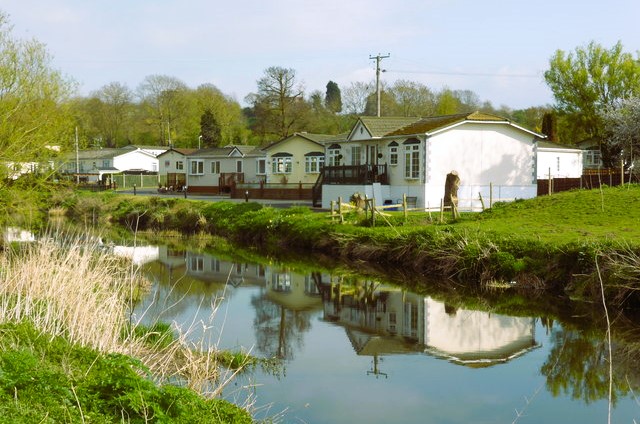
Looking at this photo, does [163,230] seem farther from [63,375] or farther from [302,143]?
[63,375]

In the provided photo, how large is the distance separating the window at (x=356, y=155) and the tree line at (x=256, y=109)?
14.8 meters

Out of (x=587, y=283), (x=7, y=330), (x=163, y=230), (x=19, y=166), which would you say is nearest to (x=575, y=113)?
(x=163, y=230)

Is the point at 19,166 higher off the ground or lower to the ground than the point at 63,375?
higher

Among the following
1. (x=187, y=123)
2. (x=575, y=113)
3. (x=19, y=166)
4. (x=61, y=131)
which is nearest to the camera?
(x=19, y=166)

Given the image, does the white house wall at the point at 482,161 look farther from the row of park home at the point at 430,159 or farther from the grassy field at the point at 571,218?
the grassy field at the point at 571,218

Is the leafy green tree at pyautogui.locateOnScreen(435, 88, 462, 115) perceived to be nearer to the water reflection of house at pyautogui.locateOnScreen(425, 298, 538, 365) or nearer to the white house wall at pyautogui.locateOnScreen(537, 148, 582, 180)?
the white house wall at pyautogui.locateOnScreen(537, 148, 582, 180)

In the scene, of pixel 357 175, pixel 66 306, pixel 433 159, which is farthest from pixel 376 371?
pixel 357 175

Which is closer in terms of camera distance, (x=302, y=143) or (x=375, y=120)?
(x=375, y=120)

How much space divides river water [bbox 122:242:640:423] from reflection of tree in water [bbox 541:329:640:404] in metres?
0.03

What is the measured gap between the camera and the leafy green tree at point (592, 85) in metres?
54.8

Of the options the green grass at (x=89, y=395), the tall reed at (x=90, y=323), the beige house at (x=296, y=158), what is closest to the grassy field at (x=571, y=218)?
the tall reed at (x=90, y=323)

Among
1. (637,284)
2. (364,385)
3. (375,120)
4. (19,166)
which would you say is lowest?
(364,385)

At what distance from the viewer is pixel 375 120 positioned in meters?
41.3

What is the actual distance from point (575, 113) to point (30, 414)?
5698cm
